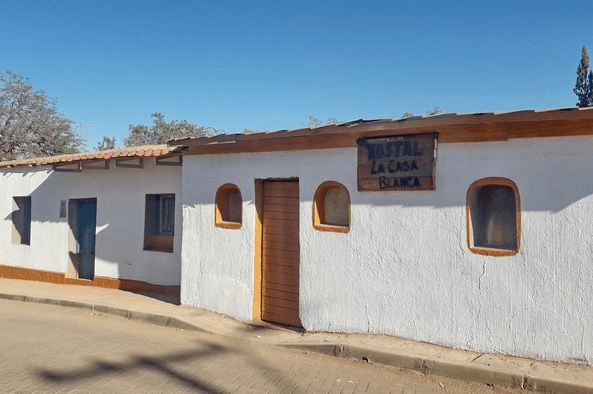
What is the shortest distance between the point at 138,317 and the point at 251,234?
2363 mm

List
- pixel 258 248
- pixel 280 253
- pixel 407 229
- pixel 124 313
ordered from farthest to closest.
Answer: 1. pixel 124 313
2. pixel 258 248
3. pixel 280 253
4. pixel 407 229

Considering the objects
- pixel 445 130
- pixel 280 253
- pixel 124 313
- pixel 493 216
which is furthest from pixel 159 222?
pixel 493 216

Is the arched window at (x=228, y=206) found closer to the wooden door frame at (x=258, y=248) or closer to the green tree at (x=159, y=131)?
Answer: the wooden door frame at (x=258, y=248)

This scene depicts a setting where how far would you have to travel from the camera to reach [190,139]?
8.06 meters

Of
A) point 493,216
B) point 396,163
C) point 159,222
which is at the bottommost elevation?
point 159,222

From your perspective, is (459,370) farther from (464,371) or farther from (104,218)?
(104,218)

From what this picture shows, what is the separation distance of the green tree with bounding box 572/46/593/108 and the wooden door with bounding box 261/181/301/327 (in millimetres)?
21617

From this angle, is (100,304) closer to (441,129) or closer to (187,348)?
(187,348)

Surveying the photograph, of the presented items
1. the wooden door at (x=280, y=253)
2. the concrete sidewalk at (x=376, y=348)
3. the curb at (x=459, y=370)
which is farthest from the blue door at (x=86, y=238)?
the wooden door at (x=280, y=253)

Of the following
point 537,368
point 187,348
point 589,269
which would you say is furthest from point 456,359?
point 187,348

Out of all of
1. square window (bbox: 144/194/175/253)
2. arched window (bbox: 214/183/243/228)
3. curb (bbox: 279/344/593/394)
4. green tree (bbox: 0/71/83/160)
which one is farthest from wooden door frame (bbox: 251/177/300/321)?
green tree (bbox: 0/71/83/160)

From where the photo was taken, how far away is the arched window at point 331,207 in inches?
273

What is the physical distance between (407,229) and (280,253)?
214cm

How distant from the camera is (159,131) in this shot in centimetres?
3284
